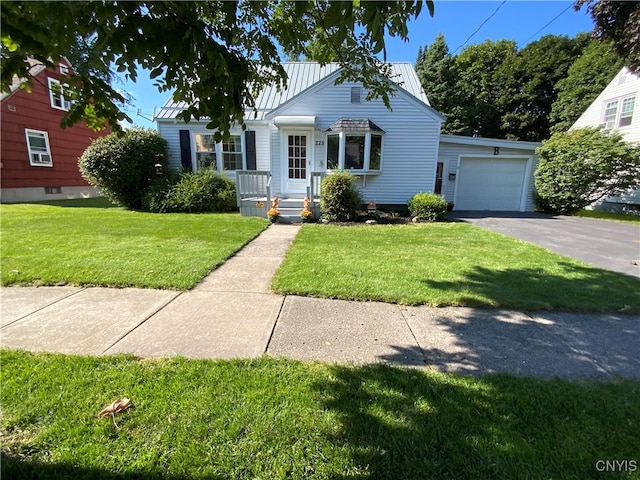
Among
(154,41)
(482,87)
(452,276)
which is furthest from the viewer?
(482,87)

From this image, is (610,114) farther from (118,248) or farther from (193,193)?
(118,248)

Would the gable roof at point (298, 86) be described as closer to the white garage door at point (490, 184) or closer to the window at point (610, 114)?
the white garage door at point (490, 184)

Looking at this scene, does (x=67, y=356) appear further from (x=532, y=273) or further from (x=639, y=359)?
(x=532, y=273)

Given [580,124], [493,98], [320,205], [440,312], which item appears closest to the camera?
[440,312]

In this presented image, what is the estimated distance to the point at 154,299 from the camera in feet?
12.0

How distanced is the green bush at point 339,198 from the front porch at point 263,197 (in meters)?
0.49

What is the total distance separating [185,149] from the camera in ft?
39.7

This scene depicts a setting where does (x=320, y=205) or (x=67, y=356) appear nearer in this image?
(x=67, y=356)

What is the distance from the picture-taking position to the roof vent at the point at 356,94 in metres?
11.2

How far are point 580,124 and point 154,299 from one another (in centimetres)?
2180

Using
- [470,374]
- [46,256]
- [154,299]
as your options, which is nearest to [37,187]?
[46,256]

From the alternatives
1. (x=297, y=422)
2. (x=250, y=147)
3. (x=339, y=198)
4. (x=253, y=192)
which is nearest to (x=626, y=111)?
(x=339, y=198)

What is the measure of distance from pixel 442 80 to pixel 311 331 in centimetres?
2794

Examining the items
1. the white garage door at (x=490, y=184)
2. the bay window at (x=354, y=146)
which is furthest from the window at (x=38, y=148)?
the white garage door at (x=490, y=184)
